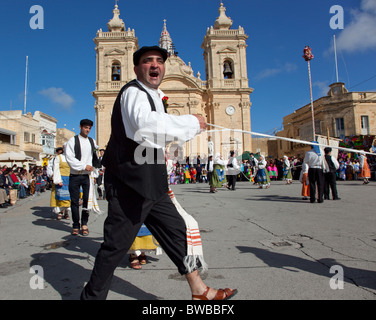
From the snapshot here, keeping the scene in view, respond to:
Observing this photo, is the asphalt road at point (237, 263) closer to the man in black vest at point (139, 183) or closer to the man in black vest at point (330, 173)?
the man in black vest at point (139, 183)

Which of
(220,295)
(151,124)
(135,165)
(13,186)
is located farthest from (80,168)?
(13,186)

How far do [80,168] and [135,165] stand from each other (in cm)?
295

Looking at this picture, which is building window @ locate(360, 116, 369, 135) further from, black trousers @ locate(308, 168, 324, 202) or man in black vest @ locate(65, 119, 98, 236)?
man in black vest @ locate(65, 119, 98, 236)

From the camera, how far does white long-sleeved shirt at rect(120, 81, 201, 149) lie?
1755 millimetres

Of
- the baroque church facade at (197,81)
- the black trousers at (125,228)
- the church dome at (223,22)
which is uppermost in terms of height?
the church dome at (223,22)

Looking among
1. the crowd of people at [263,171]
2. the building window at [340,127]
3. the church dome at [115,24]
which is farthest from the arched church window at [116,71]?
the building window at [340,127]

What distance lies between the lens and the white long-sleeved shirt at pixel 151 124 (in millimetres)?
1755

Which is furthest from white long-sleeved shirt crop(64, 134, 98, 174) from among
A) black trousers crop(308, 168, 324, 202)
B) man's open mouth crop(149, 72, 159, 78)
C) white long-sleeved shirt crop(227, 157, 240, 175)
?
white long-sleeved shirt crop(227, 157, 240, 175)

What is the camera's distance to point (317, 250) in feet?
11.1

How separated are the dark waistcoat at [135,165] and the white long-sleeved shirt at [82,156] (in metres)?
2.70

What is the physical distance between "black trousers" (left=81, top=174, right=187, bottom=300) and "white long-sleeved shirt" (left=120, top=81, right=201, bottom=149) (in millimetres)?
392

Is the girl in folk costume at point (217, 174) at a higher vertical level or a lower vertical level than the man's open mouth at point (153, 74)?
lower

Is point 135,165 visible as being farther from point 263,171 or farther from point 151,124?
point 263,171

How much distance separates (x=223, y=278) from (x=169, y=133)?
5.03ft
